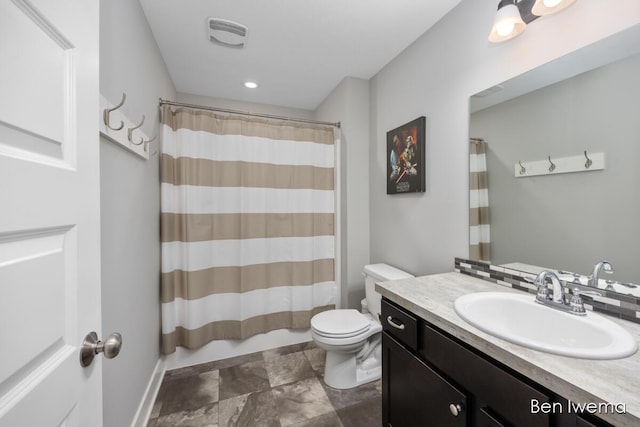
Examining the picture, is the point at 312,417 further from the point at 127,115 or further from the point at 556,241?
the point at 127,115

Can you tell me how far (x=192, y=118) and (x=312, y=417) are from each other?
7.26 ft

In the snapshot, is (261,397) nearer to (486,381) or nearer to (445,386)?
(445,386)

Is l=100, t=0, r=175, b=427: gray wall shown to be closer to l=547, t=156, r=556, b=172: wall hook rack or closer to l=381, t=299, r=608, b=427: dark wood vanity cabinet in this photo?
l=381, t=299, r=608, b=427: dark wood vanity cabinet

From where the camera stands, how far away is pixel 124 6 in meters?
1.19

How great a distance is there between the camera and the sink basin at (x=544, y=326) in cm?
68

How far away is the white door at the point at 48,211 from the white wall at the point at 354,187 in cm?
185

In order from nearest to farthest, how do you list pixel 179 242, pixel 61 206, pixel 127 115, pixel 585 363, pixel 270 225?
pixel 61 206, pixel 585 363, pixel 127 115, pixel 179 242, pixel 270 225

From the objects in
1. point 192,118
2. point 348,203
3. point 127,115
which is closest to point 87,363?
point 127,115

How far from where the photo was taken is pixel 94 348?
0.61 m

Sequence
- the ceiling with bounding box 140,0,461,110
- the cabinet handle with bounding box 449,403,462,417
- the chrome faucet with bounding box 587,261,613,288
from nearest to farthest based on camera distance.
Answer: the cabinet handle with bounding box 449,403,462,417 < the chrome faucet with bounding box 587,261,613,288 < the ceiling with bounding box 140,0,461,110

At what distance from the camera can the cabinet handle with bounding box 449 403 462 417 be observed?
831 mm

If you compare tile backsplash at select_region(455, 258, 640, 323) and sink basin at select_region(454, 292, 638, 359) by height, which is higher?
tile backsplash at select_region(455, 258, 640, 323)

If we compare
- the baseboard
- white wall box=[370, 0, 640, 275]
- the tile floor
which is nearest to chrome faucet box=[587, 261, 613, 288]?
white wall box=[370, 0, 640, 275]

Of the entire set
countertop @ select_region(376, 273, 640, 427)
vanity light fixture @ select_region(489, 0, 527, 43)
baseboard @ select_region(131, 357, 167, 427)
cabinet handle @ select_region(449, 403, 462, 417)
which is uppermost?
vanity light fixture @ select_region(489, 0, 527, 43)
